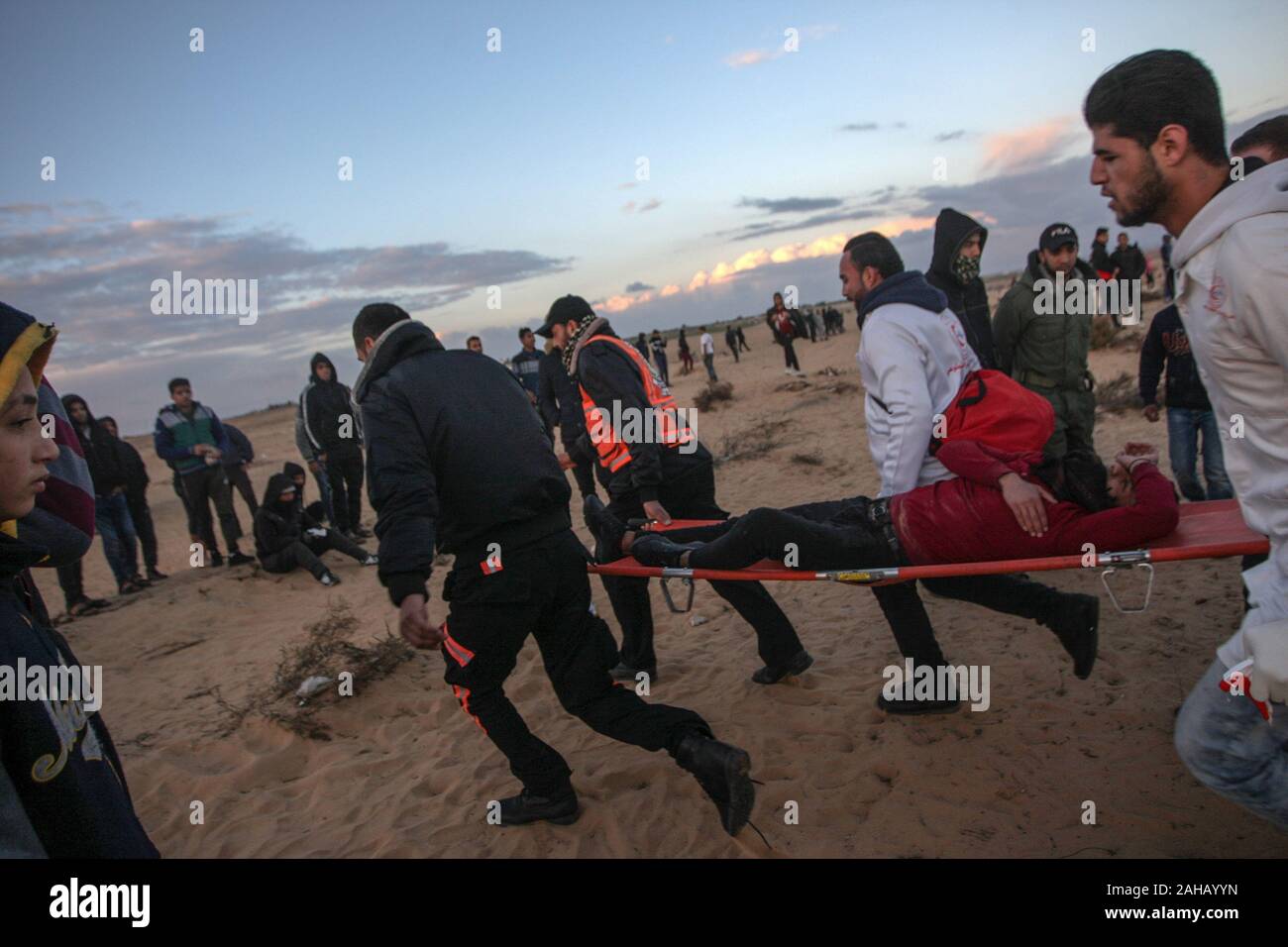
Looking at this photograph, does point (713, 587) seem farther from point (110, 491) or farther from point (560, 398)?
point (110, 491)

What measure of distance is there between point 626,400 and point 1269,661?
2.96 metres

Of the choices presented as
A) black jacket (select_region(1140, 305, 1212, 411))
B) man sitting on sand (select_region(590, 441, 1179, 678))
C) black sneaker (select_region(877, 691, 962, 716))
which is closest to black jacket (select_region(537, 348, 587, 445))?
man sitting on sand (select_region(590, 441, 1179, 678))

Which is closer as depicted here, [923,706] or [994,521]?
[994,521]

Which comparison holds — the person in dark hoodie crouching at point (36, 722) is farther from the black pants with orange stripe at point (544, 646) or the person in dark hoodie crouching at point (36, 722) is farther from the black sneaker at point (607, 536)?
the black sneaker at point (607, 536)

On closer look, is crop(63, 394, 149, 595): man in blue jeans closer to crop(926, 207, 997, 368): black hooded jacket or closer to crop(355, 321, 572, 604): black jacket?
crop(355, 321, 572, 604): black jacket

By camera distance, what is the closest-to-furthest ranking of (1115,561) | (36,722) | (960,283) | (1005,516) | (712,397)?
(36,722) < (1115,561) < (1005,516) < (960,283) < (712,397)

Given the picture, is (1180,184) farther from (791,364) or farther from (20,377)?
(791,364)

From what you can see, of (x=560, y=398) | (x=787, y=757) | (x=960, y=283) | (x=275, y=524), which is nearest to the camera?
(x=787, y=757)

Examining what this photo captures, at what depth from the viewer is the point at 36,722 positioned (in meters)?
1.29

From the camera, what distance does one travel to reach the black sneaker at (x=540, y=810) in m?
3.35

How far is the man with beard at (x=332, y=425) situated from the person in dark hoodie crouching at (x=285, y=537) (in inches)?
30.4

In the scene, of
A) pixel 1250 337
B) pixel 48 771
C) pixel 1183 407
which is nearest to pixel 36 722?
pixel 48 771

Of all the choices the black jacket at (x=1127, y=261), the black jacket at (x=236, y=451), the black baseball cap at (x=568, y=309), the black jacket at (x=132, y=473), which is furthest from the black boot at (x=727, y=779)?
the black jacket at (x=1127, y=261)

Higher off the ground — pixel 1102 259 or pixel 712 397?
pixel 1102 259
